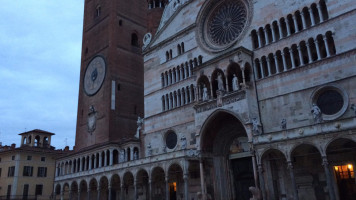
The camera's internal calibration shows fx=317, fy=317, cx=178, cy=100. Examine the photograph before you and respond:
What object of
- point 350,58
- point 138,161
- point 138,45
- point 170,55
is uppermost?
point 138,45

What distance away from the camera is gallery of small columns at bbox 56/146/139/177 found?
34831 millimetres

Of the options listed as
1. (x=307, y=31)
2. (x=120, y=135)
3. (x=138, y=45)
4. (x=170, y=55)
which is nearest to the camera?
(x=307, y=31)

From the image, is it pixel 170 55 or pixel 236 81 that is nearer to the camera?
pixel 236 81

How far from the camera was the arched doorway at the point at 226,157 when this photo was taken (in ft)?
85.7

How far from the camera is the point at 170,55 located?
111ft

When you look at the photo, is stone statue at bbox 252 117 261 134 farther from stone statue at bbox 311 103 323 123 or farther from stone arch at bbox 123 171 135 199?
stone arch at bbox 123 171 135 199

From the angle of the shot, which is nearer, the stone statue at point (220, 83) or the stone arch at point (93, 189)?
the stone statue at point (220, 83)

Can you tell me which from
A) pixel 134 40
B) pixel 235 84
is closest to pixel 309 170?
pixel 235 84

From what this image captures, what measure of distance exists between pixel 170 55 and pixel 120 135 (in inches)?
481

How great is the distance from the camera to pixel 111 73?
4062 cm

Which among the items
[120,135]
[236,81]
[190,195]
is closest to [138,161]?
[190,195]

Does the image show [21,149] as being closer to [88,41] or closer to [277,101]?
[88,41]

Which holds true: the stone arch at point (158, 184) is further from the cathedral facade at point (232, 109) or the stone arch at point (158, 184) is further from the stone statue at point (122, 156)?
the stone statue at point (122, 156)

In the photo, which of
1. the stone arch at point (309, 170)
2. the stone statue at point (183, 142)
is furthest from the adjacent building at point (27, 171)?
the stone arch at point (309, 170)
